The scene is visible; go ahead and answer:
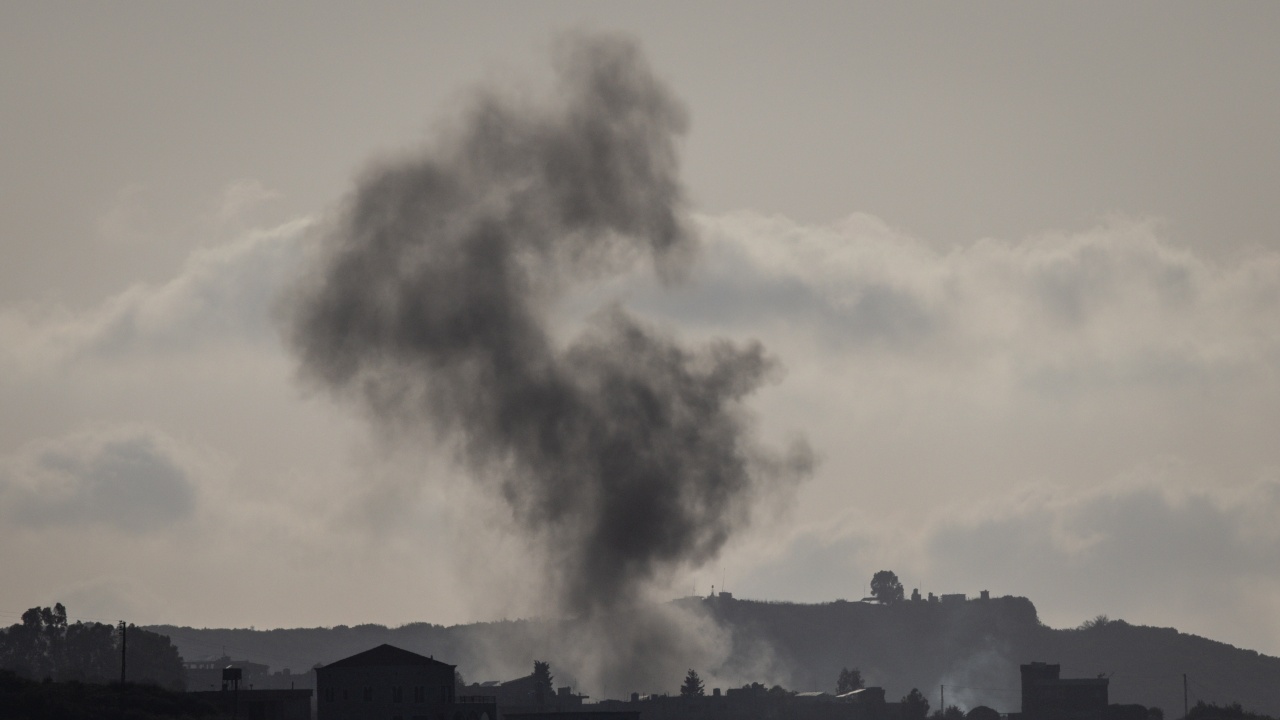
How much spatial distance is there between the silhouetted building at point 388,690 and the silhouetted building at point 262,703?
231cm

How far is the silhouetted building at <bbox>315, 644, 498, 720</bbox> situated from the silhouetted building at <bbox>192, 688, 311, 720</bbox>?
7.57ft

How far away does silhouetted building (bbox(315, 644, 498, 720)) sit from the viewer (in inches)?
5556

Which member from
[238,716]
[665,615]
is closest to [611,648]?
[665,615]

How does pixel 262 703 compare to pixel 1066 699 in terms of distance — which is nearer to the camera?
pixel 262 703

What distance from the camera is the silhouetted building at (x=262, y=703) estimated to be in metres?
135

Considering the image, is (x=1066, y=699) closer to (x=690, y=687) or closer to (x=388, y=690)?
(x=690, y=687)

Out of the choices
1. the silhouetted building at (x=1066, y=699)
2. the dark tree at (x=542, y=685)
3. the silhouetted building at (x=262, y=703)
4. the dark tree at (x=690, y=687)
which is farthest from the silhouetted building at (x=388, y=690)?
the silhouetted building at (x=1066, y=699)

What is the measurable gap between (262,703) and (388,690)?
10293mm

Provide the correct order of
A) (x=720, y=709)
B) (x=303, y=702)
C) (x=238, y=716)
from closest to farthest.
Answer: (x=238, y=716) < (x=303, y=702) < (x=720, y=709)

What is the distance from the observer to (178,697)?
131500mm

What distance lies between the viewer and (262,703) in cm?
13588

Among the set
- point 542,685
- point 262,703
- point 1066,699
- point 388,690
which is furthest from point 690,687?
point 262,703

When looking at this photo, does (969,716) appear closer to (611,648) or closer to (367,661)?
(611,648)

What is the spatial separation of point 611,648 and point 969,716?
40614 millimetres
